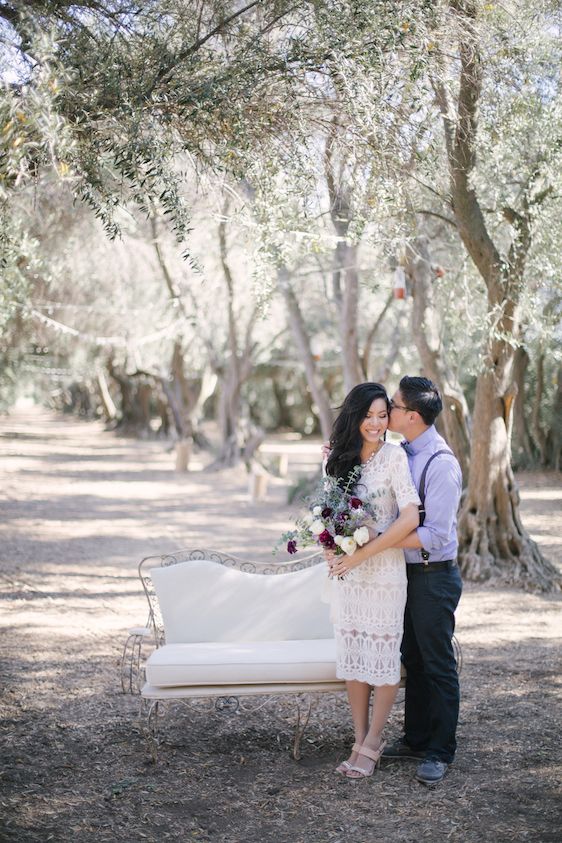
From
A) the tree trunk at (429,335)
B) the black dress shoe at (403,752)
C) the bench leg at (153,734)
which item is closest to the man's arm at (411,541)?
the black dress shoe at (403,752)

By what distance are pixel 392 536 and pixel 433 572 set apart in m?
0.37

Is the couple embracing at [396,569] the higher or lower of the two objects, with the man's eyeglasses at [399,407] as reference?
lower

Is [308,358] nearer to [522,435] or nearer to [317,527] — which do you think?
[522,435]

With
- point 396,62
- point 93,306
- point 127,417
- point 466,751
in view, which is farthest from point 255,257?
point 127,417

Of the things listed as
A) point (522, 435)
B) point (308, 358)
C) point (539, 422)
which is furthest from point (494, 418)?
point (522, 435)

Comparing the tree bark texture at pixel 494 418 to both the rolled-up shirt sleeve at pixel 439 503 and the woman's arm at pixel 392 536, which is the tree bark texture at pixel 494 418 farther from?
the woman's arm at pixel 392 536

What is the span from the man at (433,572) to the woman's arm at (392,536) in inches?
4.1

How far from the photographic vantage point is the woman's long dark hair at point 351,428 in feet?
14.4

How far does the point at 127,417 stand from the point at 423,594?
3644 centimetres

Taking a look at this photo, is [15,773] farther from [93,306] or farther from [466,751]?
[93,306]

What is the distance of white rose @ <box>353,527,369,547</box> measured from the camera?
418 cm

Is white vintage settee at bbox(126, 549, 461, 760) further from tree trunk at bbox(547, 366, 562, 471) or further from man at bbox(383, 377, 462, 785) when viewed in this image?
tree trunk at bbox(547, 366, 562, 471)

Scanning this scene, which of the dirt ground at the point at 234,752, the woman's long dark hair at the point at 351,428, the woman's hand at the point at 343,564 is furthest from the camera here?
the woman's long dark hair at the point at 351,428

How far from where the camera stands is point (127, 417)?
40.1 metres
